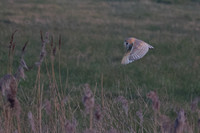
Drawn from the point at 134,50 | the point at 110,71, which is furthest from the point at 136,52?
the point at 110,71

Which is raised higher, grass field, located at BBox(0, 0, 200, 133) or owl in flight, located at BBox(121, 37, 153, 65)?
owl in flight, located at BBox(121, 37, 153, 65)

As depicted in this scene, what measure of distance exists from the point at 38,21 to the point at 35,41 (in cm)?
452

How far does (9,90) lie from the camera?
5.61ft

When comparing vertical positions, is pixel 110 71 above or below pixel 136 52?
below

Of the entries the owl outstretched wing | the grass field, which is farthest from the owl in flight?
the grass field

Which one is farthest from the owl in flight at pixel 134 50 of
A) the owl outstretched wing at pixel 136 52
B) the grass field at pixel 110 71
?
the grass field at pixel 110 71

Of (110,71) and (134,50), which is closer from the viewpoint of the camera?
(134,50)

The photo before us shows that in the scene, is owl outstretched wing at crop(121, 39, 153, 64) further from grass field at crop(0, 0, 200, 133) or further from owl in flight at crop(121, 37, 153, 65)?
grass field at crop(0, 0, 200, 133)

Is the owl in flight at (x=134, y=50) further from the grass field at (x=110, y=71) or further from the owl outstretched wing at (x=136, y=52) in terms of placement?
the grass field at (x=110, y=71)

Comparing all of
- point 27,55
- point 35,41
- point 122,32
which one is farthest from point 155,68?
point 122,32

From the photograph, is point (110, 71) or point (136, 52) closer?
point (136, 52)

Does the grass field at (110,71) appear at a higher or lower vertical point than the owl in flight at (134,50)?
lower

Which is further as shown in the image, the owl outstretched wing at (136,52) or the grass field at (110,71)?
the grass field at (110,71)

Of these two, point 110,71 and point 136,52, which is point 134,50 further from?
point 110,71
